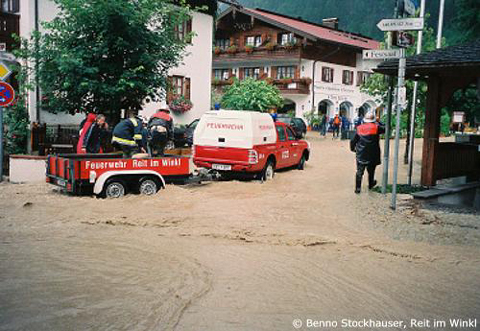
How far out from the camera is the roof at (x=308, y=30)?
4194cm

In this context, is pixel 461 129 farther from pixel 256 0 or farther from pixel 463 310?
pixel 256 0

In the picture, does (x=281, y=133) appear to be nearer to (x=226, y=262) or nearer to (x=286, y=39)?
(x=226, y=262)

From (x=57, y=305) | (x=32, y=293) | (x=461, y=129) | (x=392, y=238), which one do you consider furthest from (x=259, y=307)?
(x=461, y=129)

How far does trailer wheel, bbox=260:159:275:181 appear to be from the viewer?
47.5ft

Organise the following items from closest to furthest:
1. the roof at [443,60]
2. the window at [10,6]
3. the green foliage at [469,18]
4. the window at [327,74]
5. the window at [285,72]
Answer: the roof at [443,60], the window at [10,6], the green foliage at [469,18], the window at [285,72], the window at [327,74]

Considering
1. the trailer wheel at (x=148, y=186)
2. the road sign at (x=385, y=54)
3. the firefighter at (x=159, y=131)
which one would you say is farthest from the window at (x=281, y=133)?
the road sign at (x=385, y=54)

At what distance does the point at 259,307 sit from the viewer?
16.5ft

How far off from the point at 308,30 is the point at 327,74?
4151 mm

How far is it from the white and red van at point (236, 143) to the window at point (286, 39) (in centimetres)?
2907

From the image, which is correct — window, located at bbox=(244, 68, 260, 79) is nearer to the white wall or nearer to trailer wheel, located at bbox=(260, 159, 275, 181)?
the white wall

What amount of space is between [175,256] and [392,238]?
140 inches

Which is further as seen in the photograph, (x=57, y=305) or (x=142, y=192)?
(x=142, y=192)

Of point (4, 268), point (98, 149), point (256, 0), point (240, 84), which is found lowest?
point (4, 268)

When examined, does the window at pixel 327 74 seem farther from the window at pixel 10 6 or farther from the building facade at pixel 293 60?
the window at pixel 10 6
